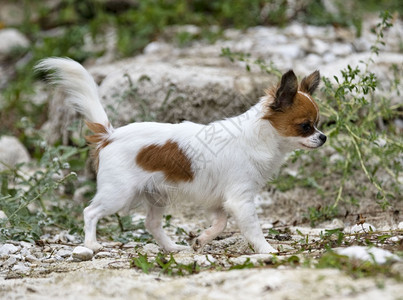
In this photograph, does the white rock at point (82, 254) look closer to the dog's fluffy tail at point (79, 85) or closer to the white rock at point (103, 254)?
the white rock at point (103, 254)

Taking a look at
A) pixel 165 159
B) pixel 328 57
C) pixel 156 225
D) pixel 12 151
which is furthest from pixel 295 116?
pixel 12 151

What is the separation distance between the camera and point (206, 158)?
16.2 feet

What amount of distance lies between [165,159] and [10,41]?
7973 millimetres

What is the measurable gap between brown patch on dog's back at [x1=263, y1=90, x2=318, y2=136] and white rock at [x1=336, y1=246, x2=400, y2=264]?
1.42 m

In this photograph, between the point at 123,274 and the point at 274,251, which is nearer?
the point at 123,274

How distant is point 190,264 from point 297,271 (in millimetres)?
806

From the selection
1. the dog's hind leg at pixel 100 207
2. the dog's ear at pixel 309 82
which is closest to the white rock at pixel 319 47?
the dog's ear at pixel 309 82

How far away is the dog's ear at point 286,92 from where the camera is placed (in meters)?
4.68

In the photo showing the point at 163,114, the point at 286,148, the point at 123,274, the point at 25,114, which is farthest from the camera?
the point at 25,114

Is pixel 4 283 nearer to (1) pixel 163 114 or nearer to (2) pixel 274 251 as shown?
(2) pixel 274 251

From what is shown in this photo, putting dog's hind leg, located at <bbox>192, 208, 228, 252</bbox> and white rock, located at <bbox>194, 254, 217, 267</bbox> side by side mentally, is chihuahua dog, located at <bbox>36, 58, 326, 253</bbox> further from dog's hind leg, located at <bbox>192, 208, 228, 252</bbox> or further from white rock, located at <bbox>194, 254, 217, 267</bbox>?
white rock, located at <bbox>194, 254, 217, 267</bbox>

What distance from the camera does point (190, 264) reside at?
400 cm

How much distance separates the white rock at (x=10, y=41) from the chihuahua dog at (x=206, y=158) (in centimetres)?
703

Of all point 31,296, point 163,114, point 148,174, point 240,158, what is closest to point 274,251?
point 240,158
